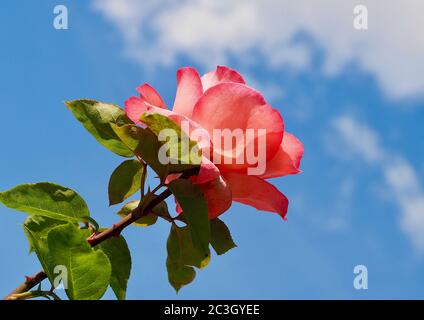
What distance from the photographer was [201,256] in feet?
3.74

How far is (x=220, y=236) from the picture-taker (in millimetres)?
1163

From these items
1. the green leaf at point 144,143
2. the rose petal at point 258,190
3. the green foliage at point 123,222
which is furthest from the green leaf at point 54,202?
the rose petal at point 258,190

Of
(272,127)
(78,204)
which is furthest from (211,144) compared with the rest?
(78,204)

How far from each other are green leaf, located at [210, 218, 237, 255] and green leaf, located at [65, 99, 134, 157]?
0.65ft

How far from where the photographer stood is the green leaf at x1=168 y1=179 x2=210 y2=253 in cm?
106

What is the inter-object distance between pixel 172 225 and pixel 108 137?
17 centimetres

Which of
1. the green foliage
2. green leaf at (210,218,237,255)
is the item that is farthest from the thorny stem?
green leaf at (210,218,237,255)

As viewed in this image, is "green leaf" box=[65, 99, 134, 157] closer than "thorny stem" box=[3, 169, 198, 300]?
No

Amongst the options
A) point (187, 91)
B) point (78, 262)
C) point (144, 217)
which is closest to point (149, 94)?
point (187, 91)

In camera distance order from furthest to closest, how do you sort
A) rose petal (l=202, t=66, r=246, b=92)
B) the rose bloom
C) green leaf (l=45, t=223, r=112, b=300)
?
rose petal (l=202, t=66, r=246, b=92) → the rose bloom → green leaf (l=45, t=223, r=112, b=300)

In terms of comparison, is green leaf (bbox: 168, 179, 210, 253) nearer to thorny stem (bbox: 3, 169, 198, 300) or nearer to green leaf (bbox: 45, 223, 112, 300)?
thorny stem (bbox: 3, 169, 198, 300)

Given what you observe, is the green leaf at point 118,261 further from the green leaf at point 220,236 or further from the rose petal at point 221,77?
the rose petal at point 221,77
